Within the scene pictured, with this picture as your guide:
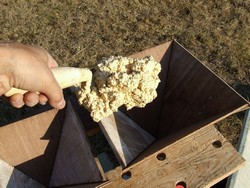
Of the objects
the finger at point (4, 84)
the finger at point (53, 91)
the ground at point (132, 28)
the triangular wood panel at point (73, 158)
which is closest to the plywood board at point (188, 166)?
the triangular wood panel at point (73, 158)

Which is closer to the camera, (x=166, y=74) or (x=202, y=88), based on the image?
(x=202, y=88)

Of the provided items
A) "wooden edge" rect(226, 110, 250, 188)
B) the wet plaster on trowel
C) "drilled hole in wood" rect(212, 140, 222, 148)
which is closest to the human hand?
the wet plaster on trowel

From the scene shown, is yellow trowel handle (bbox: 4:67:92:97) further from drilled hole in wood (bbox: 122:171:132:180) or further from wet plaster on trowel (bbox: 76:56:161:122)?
drilled hole in wood (bbox: 122:171:132:180)

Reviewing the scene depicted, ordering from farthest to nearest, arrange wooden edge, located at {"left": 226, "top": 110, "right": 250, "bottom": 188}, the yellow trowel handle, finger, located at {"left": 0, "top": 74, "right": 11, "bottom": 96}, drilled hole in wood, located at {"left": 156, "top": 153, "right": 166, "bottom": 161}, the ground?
the ground, wooden edge, located at {"left": 226, "top": 110, "right": 250, "bottom": 188}, drilled hole in wood, located at {"left": 156, "top": 153, "right": 166, "bottom": 161}, the yellow trowel handle, finger, located at {"left": 0, "top": 74, "right": 11, "bottom": 96}

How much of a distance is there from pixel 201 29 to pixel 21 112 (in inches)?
69.2

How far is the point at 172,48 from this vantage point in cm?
200

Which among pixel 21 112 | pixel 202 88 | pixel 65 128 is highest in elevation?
pixel 21 112

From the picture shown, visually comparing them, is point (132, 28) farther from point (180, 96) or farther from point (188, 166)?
point (188, 166)

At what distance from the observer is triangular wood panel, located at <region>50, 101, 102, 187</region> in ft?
5.09

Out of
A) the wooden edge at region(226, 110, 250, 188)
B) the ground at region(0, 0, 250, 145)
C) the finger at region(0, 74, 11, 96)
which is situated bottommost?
the wooden edge at region(226, 110, 250, 188)

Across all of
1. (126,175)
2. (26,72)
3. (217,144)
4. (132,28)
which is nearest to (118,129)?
(126,175)

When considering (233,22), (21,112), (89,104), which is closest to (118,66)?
(89,104)

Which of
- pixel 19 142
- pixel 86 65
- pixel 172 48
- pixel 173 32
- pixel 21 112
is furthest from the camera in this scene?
pixel 173 32

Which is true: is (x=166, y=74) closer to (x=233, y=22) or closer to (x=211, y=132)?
(x=211, y=132)
